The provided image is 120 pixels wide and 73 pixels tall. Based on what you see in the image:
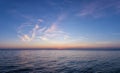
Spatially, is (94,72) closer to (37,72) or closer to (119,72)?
(119,72)

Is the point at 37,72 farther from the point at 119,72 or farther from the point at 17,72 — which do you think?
the point at 119,72

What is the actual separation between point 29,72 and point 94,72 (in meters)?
14.0

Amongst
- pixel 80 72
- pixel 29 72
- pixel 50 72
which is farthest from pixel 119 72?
pixel 29 72

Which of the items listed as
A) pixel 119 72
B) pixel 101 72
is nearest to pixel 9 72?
pixel 101 72

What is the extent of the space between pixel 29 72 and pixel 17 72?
264 cm

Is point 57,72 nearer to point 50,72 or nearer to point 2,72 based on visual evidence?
point 50,72

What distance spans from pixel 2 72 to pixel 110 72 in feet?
75.7

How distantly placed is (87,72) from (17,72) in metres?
15.1

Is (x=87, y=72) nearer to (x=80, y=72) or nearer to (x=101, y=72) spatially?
(x=80, y=72)

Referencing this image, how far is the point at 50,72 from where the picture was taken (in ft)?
78.5

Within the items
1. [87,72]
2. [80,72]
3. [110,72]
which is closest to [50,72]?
[80,72]

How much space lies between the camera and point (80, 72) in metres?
23.5

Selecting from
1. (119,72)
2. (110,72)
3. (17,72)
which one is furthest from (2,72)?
(119,72)

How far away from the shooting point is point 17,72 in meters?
23.5
